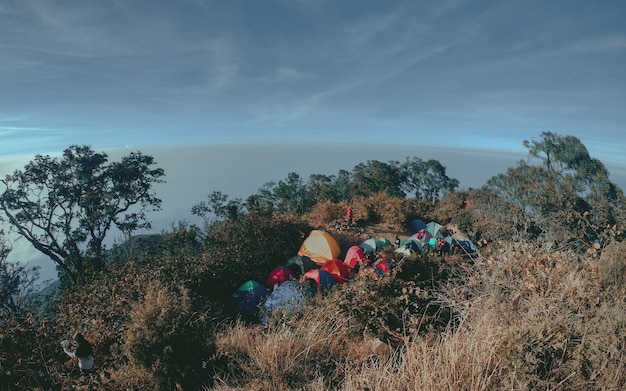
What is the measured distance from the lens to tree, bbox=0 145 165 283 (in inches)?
693

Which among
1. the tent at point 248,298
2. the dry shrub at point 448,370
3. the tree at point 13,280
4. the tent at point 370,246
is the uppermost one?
the dry shrub at point 448,370

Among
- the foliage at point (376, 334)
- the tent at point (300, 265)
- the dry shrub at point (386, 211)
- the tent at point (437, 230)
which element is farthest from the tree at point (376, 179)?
the foliage at point (376, 334)

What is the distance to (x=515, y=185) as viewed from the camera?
61.4 ft

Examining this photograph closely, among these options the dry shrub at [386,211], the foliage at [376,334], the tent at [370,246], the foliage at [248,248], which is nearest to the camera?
the foliage at [376,334]

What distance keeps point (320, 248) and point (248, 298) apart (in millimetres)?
4623

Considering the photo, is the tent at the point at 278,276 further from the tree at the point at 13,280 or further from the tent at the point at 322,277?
the tree at the point at 13,280

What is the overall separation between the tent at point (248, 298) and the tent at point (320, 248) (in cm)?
377

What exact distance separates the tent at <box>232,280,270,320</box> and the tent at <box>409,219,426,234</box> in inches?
419

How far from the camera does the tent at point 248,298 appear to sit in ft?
34.0

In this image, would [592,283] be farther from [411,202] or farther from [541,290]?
[411,202]

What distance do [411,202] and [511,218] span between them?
18.6ft

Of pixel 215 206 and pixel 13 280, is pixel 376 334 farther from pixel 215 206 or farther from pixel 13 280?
pixel 215 206

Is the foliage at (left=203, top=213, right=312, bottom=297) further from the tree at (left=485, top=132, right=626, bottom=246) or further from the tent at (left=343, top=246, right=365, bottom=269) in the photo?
the tree at (left=485, top=132, right=626, bottom=246)

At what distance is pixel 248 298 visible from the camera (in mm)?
10555
